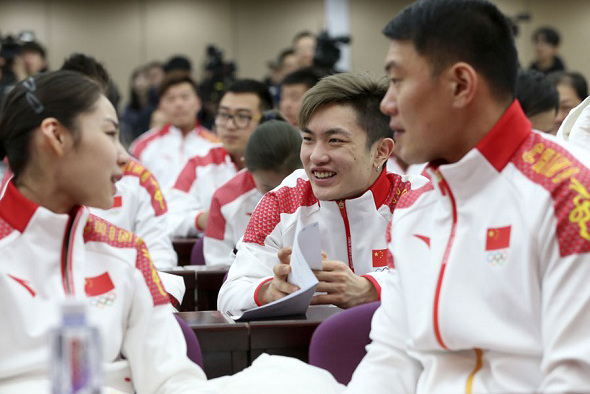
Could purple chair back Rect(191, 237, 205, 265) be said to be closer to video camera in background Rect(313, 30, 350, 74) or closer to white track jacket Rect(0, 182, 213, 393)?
white track jacket Rect(0, 182, 213, 393)

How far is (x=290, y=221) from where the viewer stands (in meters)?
2.41

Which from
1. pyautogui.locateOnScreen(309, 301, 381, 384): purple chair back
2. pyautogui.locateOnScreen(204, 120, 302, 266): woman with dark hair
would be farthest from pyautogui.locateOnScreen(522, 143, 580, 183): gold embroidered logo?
pyautogui.locateOnScreen(204, 120, 302, 266): woman with dark hair

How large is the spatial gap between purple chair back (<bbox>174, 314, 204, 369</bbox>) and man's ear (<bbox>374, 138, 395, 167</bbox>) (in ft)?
2.97

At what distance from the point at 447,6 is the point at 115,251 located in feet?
2.67

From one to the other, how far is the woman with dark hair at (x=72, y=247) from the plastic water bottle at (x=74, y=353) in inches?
21.2

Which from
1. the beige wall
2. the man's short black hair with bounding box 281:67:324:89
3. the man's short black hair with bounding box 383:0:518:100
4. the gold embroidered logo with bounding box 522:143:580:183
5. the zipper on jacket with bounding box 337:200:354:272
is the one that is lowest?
the zipper on jacket with bounding box 337:200:354:272

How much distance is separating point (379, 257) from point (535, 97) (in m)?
1.53

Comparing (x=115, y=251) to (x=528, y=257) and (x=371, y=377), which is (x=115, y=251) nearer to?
(x=371, y=377)

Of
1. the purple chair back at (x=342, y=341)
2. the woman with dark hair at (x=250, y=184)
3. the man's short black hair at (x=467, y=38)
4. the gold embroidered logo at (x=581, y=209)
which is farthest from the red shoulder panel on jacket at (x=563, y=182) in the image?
the woman with dark hair at (x=250, y=184)

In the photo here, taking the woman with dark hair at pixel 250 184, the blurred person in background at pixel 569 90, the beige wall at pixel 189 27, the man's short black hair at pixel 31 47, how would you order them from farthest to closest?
the beige wall at pixel 189 27, the man's short black hair at pixel 31 47, the blurred person in background at pixel 569 90, the woman with dark hair at pixel 250 184

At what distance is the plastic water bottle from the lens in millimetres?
1031

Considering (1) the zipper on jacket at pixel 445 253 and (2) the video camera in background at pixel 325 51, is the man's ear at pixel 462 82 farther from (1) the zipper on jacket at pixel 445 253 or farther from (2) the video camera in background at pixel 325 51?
(2) the video camera in background at pixel 325 51

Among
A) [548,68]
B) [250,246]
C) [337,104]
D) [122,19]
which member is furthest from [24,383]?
[122,19]

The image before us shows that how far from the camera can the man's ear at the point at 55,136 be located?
1636 millimetres
